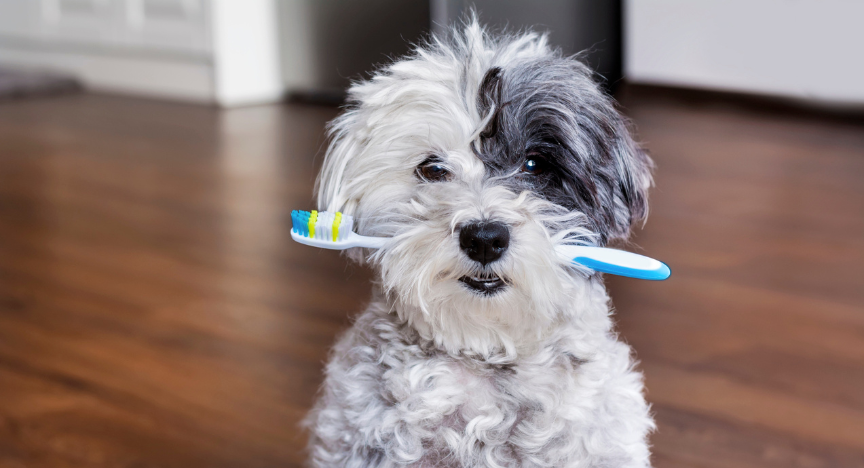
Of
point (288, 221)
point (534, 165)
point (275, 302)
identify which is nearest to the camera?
point (534, 165)

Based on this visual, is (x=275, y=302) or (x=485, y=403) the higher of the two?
(x=485, y=403)

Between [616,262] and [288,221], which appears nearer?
[616,262]

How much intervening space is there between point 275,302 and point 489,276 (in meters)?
1.35

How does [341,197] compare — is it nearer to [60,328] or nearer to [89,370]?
[89,370]

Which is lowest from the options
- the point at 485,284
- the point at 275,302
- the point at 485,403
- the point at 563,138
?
the point at 275,302

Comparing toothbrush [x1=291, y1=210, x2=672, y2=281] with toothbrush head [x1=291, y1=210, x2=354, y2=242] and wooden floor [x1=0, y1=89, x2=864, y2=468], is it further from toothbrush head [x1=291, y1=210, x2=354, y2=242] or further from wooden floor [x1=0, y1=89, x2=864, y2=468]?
wooden floor [x1=0, y1=89, x2=864, y2=468]

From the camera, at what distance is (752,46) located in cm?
413

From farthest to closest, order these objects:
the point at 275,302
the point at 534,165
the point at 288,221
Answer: the point at 288,221 → the point at 275,302 → the point at 534,165

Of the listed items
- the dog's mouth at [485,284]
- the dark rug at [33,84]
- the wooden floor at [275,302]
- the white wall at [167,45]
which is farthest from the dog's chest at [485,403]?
the dark rug at [33,84]

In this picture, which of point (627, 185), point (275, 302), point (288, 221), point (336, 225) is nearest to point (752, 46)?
point (288, 221)

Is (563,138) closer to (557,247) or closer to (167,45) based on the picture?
(557,247)

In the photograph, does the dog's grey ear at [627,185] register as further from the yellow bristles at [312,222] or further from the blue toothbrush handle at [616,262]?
the yellow bristles at [312,222]

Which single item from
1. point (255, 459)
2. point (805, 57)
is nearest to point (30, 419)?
point (255, 459)

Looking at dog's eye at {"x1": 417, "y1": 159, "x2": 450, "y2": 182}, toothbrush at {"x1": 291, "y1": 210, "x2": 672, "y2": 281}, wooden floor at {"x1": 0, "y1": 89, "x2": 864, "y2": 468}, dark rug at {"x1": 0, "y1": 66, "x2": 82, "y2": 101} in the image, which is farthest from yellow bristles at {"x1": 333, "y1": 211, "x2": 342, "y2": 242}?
dark rug at {"x1": 0, "y1": 66, "x2": 82, "y2": 101}
